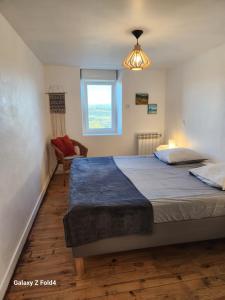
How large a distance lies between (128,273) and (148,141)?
128 inches

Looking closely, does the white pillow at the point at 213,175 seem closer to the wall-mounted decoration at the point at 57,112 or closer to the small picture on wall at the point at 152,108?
the small picture on wall at the point at 152,108

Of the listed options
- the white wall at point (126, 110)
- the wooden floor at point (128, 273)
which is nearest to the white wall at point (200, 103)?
the white wall at point (126, 110)

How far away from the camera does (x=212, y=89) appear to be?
3051 millimetres

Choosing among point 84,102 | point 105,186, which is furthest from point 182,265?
point 84,102

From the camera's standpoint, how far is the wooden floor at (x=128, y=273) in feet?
5.13

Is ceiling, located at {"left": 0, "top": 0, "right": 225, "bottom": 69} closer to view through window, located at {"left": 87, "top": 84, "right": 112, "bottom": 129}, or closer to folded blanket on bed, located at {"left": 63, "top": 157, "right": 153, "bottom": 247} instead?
view through window, located at {"left": 87, "top": 84, "right": 112, "bottom": 129}

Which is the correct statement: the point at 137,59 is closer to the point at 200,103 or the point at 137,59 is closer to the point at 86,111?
the point at 200,103

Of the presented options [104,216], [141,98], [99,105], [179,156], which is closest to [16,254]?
[104,216]

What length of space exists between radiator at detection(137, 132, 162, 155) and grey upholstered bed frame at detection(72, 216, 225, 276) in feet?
9.30

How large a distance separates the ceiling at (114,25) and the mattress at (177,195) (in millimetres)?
1664

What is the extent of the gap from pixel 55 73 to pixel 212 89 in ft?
9.60

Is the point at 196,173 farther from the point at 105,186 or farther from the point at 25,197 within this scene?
the point at 25,197

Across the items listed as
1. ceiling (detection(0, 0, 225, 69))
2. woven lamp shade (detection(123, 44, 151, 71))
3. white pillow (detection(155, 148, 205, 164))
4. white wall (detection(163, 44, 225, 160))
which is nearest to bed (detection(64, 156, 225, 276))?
white pillow (detection(155, 148, 205, 164))

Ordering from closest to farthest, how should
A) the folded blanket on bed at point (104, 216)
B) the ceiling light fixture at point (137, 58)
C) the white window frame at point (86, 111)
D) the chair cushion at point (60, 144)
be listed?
the folded blanket on bed at point (104, 216) < the ceiling light fixture at point (137, 58) < the chair cushion at point (60, 144) < the white window frame at point (86, 111)
